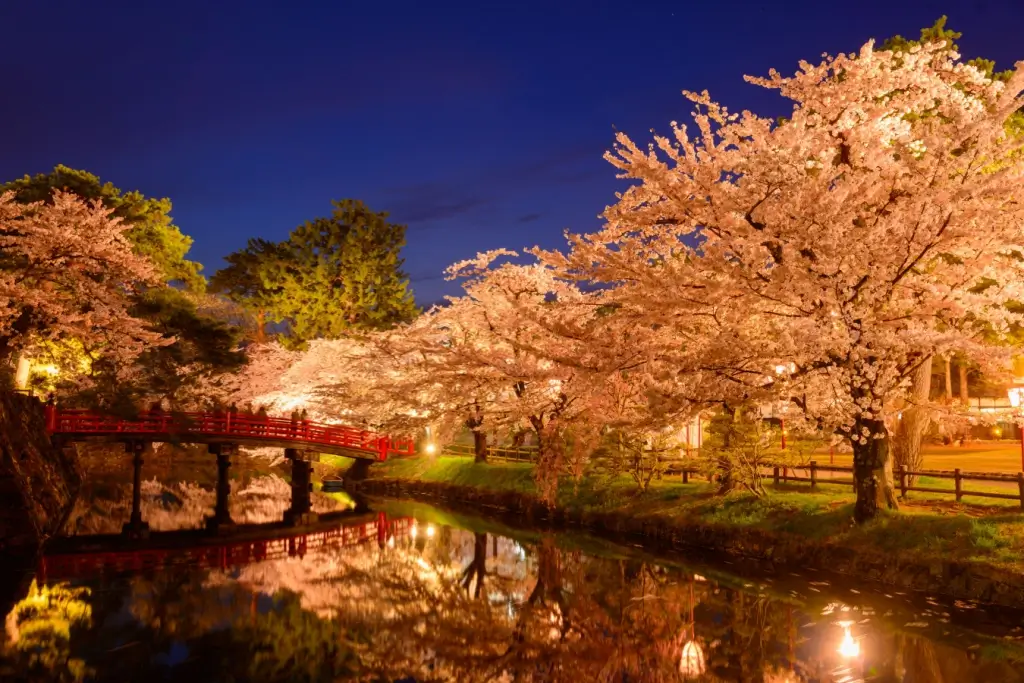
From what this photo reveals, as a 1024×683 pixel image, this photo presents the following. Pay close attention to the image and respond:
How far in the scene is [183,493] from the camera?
31.9 m

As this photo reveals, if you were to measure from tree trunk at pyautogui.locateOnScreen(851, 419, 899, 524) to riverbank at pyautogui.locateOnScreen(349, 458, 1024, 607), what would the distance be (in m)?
0.29

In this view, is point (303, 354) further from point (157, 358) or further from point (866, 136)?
point (866, 136)

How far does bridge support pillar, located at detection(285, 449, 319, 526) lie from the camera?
26.0 meters

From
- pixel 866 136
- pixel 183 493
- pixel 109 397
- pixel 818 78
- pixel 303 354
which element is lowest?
pixel 183 493

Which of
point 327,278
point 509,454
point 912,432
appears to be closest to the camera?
point 912,432

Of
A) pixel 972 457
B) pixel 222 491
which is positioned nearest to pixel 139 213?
pixel 222 491

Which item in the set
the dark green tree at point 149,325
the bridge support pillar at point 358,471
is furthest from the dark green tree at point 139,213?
the bridge support pillar at point 358,471

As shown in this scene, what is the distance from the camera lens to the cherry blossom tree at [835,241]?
1249cm

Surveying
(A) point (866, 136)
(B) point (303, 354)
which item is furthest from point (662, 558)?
(B) point (303, 354)

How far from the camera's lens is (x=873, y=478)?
1506 cm

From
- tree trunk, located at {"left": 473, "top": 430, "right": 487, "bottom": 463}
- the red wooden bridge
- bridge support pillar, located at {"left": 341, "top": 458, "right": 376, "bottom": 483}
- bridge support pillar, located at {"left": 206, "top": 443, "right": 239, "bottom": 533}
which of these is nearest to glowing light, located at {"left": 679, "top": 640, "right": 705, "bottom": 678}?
the red wooden bridge

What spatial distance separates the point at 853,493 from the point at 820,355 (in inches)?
290

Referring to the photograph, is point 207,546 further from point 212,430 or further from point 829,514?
point 829,514

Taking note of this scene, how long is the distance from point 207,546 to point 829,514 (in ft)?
52.1
